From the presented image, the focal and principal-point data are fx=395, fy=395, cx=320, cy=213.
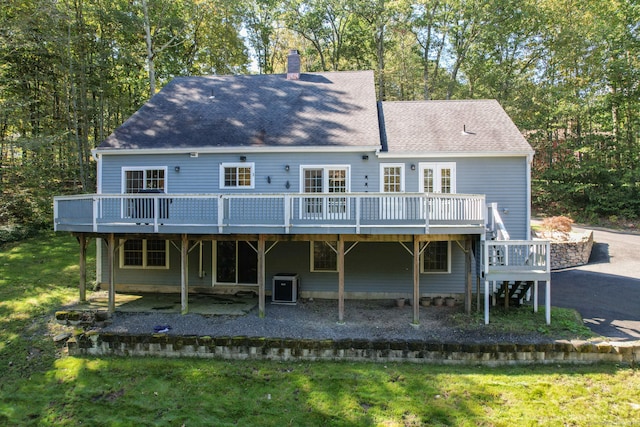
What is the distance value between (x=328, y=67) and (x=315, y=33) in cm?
280

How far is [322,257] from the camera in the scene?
12.9 meters

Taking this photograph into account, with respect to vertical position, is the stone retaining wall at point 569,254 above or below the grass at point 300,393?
above

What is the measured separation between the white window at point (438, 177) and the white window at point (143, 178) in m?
8.38

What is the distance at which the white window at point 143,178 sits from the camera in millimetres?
13062

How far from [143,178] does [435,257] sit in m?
9.93

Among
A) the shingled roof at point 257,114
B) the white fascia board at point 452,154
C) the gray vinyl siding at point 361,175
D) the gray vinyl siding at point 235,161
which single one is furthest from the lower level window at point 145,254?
the white fascia board at point 452,154

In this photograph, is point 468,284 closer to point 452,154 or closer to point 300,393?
point 452,154

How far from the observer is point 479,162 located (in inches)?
482

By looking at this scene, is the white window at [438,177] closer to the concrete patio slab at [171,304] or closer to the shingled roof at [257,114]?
the shingled roof at [257,114]

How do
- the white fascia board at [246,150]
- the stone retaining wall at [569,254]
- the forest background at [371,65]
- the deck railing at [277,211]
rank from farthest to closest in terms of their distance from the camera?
the forest background at [371,65] → the stone retaining wall at [569,254] → the white fascia board at [246,150] → the deck railing at [277,211]

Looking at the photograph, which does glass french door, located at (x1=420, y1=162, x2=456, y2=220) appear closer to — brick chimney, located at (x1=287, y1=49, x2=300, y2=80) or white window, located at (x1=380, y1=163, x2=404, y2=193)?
white window, located at (x1=380, y1=163, x2=404, y2=193)

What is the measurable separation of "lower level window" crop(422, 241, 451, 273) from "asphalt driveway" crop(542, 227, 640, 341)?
11.0 feet

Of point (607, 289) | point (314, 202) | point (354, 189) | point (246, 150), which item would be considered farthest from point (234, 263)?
point (607, 289)

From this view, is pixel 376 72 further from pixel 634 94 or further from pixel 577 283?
pixel 577 283
